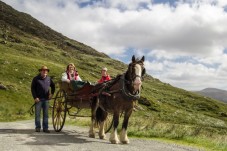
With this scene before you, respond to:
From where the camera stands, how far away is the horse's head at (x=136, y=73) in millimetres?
13242

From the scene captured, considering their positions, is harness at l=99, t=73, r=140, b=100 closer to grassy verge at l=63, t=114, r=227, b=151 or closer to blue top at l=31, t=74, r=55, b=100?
grassy verge at l=63, t=114, r=227, b=151

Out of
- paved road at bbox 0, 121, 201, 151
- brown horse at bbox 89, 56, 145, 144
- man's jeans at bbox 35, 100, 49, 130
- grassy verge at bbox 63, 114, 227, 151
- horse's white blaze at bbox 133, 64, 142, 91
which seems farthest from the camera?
man's jeans at bbox 35, 100, 49, 130

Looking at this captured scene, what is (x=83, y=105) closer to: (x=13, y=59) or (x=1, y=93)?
(x=1, y=93)

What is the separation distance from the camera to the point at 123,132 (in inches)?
565

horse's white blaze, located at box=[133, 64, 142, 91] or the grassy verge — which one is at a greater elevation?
horse's white blaze, located at box=[133, 64, 142, 91]

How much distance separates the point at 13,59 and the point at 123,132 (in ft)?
267

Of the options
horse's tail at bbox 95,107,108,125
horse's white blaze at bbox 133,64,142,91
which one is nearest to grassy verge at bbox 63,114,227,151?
horse's tail at bbox 95,107,108,125

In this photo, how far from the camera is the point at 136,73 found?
13320mm

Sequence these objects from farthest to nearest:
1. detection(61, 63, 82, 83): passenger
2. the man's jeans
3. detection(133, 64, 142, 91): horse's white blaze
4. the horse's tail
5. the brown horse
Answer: detection(61, 63, 82, 83): passenger → the man's jeans → the horse's tail → the brown horse → detection(133, 64, 142, 91): horse's white blaze

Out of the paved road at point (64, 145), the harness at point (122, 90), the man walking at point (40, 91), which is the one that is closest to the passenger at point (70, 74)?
the man walking at point (40, 91)

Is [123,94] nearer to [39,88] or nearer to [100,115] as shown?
[100,115]

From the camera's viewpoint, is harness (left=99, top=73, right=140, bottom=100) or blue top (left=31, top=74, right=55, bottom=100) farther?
blue top (left=31, top=74, right=55, bottom=100)

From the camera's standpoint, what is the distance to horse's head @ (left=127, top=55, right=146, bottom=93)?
1324cm

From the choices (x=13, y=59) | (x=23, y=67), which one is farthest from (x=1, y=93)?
(x=13, y=59)
